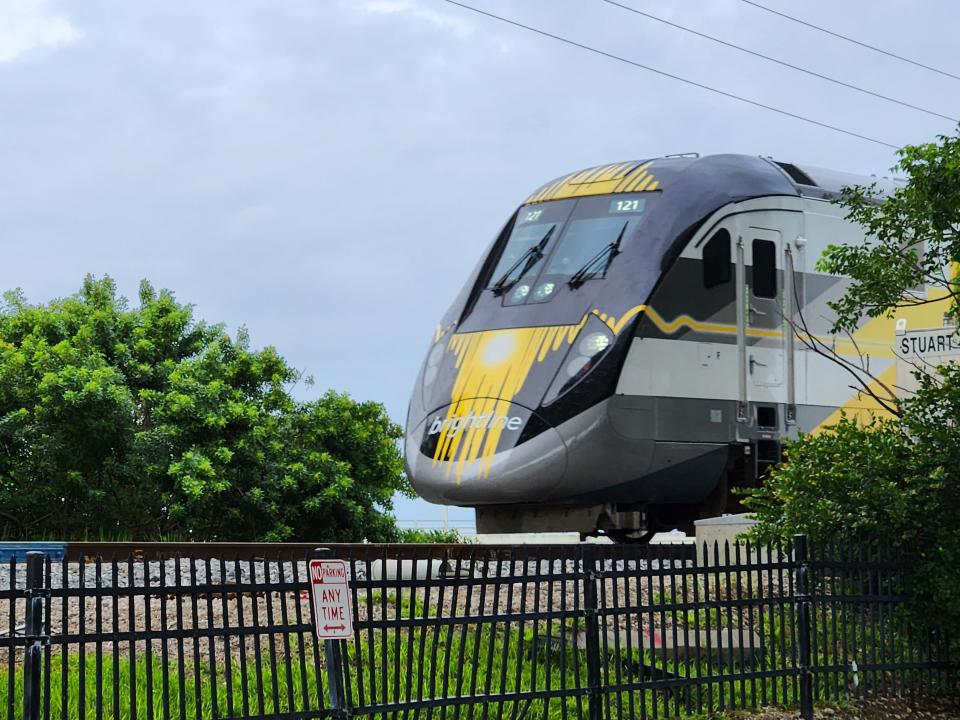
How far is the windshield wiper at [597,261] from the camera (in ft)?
50.2

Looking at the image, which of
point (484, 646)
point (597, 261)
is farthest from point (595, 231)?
point (484, 646)

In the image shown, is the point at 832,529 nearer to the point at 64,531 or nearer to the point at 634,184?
the point at 634,184

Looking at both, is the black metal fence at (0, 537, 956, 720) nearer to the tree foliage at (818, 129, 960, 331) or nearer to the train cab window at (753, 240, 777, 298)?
the tree foliage at (818, 129, 960, 331)

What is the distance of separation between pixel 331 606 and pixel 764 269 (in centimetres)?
988

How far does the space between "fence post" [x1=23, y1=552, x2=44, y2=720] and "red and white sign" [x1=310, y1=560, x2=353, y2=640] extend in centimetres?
141

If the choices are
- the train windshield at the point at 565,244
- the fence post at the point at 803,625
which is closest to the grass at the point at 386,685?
the fence post at the point at 803,625

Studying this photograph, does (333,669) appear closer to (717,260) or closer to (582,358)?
(582,358)

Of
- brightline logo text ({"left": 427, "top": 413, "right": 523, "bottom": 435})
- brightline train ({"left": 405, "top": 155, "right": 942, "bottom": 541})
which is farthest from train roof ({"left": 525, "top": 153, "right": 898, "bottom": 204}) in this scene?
brightline logo text ({"left": 427, "top": 413, "right": 523, "bottom": 435})

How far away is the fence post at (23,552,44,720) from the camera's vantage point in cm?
678

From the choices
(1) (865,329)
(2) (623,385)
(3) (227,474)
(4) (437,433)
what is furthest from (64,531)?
(1) (865,329)

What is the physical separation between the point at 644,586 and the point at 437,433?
11.7 ft

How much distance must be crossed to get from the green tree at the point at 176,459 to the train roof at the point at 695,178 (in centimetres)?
835

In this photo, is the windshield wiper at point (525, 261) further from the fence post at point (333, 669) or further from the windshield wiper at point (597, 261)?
the fence post at point (333, 669)

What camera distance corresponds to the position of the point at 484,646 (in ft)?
34.4
